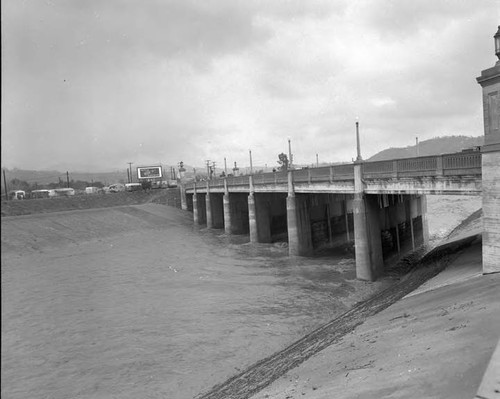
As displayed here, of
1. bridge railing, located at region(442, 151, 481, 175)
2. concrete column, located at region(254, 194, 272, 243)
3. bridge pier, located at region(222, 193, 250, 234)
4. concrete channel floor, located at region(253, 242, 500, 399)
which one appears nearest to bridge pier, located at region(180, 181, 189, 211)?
bridge pier, located at region(222, 193, 250, 234)

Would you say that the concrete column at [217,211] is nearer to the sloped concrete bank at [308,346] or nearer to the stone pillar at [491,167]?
the sloped concrete bank at [308,346]

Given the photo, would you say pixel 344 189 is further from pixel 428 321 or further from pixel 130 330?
pixel 130 330

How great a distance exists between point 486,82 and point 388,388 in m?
13.2

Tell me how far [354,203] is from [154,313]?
45.0ft

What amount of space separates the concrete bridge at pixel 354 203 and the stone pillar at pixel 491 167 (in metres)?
1.38

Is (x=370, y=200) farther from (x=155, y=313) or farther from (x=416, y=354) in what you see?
(x=416, y=354)

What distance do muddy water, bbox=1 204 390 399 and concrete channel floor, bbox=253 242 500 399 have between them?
3921 mm

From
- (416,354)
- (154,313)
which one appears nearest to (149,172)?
(154,313)

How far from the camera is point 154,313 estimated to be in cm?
1991

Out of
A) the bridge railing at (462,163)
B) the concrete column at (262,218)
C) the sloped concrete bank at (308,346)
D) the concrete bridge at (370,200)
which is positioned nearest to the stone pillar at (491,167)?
the concrete bridge at (370,200)

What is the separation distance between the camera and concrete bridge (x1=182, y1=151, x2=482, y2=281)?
18406 millimetres

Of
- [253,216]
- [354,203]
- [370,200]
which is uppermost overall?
[370,200]

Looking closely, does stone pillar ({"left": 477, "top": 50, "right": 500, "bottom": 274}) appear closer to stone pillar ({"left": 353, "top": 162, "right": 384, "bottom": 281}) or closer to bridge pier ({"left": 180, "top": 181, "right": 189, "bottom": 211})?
stone pillar ({"left": 353, "top": 162, "right": 384, "bottom": 281})

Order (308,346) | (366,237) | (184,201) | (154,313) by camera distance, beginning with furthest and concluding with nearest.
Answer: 1. (184,201)
2. (366,237)
3. (154,313)
4. (308,346)
